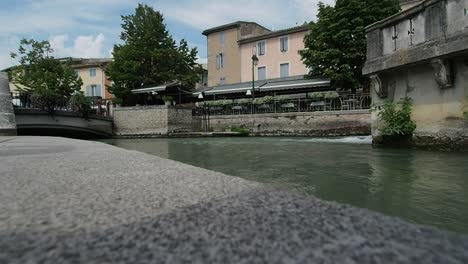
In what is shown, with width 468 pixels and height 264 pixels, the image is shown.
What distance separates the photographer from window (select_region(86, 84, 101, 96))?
49938mm

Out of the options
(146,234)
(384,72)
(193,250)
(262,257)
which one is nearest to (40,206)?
(146,234)

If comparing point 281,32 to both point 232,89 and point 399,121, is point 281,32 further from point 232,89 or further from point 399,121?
point 399,121

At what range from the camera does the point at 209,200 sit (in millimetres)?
1682

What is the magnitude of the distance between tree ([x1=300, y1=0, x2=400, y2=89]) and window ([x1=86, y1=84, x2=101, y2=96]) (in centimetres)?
3502

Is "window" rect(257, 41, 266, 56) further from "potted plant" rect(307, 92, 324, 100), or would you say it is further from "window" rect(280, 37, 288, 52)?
"potted plant" rect(307, 92, 324, 100)

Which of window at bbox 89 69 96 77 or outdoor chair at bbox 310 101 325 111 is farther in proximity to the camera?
window at bbox 89 69 96 77

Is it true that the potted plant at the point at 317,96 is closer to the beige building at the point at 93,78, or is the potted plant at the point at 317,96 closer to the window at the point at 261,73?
the window at the point at 261,73

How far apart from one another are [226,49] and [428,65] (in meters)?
31.8

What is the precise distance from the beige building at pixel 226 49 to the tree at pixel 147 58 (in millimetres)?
4868

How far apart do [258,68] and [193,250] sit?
3644cm

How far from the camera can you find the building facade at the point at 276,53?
3401 centimetres

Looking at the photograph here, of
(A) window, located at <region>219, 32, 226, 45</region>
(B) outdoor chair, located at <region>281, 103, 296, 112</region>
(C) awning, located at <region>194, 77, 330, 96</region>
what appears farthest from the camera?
(A) window, located at <region>219, 32, 226, 45</region>

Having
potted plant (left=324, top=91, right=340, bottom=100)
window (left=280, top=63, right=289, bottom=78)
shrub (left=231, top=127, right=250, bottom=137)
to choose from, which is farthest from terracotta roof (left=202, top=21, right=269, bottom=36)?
potted plant (left=324, top=91, right=340, bottom=100)

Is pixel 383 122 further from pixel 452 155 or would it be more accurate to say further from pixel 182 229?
pixel 182 229
